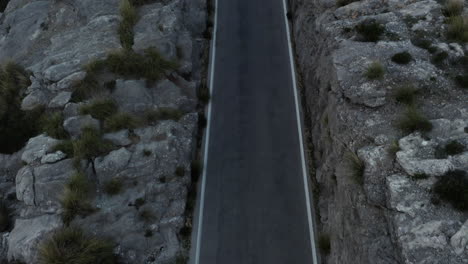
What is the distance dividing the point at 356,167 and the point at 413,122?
292 centimetres

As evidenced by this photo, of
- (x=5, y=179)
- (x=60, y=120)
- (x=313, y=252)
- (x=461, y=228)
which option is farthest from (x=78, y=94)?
(x=461, y=228)

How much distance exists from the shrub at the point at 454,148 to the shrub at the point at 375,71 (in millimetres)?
4907

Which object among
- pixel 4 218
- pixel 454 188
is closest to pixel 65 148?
pixel 4 218

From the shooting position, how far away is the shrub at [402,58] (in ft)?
61.0

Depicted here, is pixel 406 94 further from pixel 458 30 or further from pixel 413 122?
pixel 458 30

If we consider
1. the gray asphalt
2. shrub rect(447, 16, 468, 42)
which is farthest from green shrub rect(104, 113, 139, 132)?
shrub rect(447, 16, 468, 42)

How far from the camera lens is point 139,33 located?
86.4 feet

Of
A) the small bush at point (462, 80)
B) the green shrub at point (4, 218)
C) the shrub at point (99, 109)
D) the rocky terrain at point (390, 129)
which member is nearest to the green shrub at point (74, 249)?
the green shrub at point (4, 218)

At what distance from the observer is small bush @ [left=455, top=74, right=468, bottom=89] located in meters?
17.1

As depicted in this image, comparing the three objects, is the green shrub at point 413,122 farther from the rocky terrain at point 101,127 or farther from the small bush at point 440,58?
the rocky terrain at point 101,127

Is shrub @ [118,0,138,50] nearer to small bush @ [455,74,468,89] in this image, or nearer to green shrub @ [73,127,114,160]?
green shrub @ [73,127,114,160]

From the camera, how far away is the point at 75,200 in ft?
61.2

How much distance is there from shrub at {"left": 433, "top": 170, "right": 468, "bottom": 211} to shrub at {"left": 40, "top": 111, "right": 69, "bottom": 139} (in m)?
18.1

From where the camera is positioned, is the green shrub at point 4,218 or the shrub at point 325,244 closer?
the shrub at point 325,244
